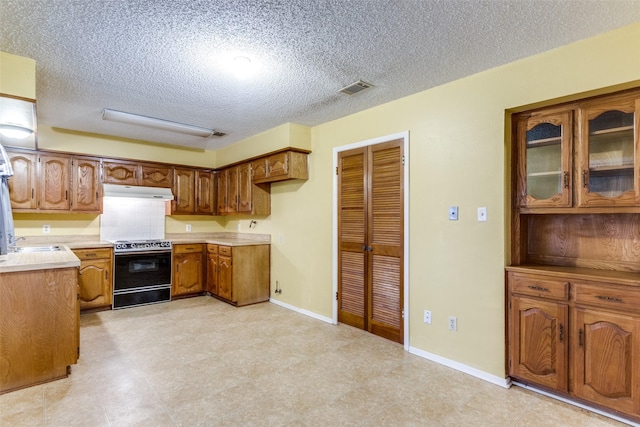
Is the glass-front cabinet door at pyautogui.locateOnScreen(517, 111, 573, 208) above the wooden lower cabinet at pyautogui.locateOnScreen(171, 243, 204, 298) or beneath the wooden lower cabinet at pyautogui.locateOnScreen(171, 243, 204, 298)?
above

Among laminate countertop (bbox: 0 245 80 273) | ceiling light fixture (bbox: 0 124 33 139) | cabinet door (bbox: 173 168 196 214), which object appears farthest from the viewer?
cabinet door (bbox: 173 168 196 214)

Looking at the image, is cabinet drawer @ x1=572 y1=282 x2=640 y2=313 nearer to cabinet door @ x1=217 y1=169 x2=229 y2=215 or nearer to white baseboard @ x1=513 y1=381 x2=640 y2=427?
white baseboard @ x1=513 y1=381 x2=640 y2=427

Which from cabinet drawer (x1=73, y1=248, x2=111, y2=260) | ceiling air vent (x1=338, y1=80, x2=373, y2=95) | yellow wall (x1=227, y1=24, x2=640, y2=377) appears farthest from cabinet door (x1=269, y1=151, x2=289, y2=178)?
→ cabinet drawer (x1=73, y1=248, x2=111, y2=260)

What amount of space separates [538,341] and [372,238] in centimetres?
170

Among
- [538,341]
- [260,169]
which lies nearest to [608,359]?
[538,341]

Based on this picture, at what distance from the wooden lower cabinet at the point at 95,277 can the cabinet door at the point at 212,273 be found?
4.38ft

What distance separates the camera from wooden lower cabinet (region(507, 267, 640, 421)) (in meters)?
2.03

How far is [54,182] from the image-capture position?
4402 mm

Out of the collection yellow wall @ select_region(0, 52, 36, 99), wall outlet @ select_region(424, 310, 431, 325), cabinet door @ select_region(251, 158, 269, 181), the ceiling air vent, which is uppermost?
the ceiling air vent

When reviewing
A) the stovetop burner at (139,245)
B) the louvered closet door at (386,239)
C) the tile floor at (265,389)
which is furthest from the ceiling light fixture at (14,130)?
the louvered closet door at (386,239)

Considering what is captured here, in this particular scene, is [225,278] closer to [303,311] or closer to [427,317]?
[303,311]

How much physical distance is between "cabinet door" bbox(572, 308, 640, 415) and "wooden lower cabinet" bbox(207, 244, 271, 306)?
3.74 m

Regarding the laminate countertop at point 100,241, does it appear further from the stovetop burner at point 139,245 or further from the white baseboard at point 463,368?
the white baseboard at point 463,368

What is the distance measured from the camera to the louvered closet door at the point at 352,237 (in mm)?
3686
